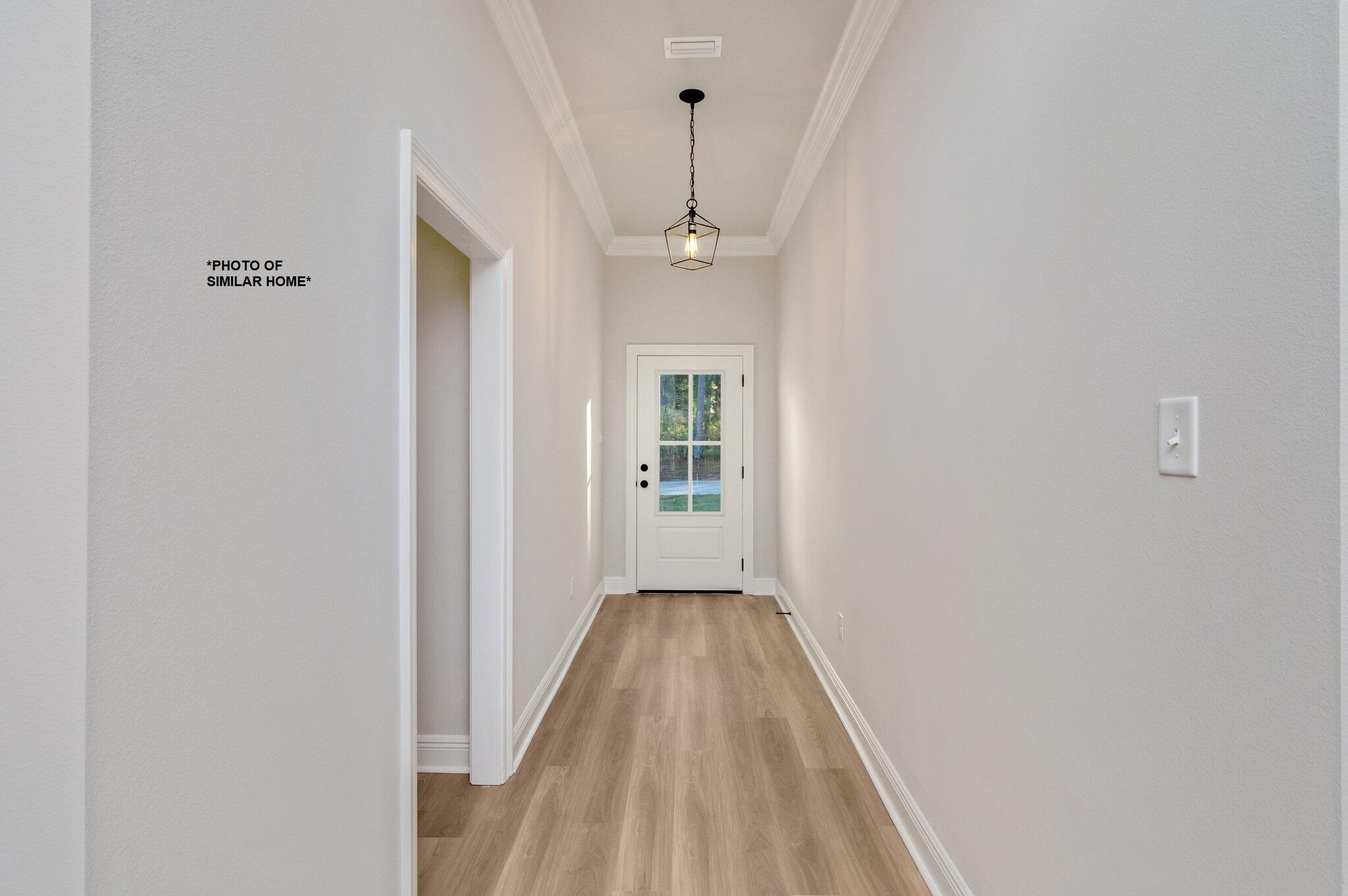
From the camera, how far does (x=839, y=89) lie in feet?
9.84

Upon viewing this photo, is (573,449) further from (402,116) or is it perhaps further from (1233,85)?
(1233,85)

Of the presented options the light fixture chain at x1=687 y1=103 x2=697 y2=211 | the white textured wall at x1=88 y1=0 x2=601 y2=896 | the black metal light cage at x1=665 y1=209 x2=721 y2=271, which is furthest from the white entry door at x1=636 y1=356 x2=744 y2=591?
the white textured wall at x1=88 y1=0 x2=601 y2=896

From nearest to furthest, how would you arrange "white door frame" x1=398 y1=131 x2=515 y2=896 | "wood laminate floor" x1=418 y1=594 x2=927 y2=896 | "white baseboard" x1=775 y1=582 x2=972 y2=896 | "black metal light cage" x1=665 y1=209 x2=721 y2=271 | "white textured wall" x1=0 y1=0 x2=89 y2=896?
"white textured wall" x1=0 y1=0 x2=89 y2=896 → "white baseboard" x1=775 y1=582 x2=972 y2=896 → "wood laminate floor" x1=418 y1=594 x2=927 y2=896 → "white door frame" x1=398 y1=131 x2=515 y2=896 → "black metal light cage" x1=665 y1=209 x2=721 y2=271

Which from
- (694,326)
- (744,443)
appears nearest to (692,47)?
(694,326)

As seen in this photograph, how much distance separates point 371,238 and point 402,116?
1.24ft

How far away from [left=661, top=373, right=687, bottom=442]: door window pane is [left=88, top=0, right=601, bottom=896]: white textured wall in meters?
3.91

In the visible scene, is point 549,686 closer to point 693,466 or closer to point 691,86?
point 693,466

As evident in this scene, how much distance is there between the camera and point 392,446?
1.58 meters

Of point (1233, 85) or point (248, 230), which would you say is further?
point (248, 230)

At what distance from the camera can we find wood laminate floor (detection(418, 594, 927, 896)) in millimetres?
1967

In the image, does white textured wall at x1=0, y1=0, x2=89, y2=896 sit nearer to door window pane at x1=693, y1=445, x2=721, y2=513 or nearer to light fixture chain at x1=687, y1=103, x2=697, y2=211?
light fixture chain at x1=687, y1=103, x2=697, y2=211

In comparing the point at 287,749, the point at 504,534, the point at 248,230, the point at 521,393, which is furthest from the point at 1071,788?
the point at 521,393

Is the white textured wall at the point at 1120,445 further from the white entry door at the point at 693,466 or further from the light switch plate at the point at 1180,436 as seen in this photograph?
the white entry door at the point at 693,466

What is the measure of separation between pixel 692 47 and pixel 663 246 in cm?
272
